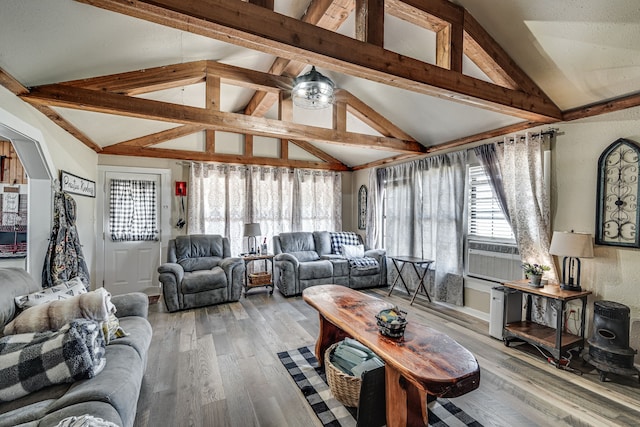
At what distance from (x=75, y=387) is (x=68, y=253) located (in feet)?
7.44

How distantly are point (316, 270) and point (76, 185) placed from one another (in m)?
3.46

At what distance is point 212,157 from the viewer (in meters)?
5.28

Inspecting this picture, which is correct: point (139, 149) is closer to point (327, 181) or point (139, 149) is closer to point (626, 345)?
point (327, 181)

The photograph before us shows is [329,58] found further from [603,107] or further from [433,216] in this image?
[433,216]

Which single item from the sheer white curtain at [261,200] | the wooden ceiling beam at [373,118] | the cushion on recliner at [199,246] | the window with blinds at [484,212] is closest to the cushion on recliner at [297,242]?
the sheer white curtain at [261,200]

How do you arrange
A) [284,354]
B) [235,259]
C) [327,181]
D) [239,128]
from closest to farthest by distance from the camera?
[284,354] < [239,128] < [235,259] < [327,181]

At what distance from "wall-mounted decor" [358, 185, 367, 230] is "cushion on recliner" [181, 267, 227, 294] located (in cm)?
318

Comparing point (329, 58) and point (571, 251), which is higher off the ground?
point (329, 58)

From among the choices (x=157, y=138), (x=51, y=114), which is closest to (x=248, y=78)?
(x=51, y=114)

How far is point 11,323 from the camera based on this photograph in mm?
1658

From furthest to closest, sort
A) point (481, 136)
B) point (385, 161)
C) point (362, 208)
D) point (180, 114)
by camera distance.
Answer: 1. point (362, 208)
2. point (385, 161)
3. point (481, 136)
4. point (180, 114)

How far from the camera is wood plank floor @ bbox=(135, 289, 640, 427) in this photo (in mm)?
1903

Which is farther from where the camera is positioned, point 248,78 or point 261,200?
point 261,200

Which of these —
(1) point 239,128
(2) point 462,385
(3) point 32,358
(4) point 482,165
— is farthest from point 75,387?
(4) point 482,165
